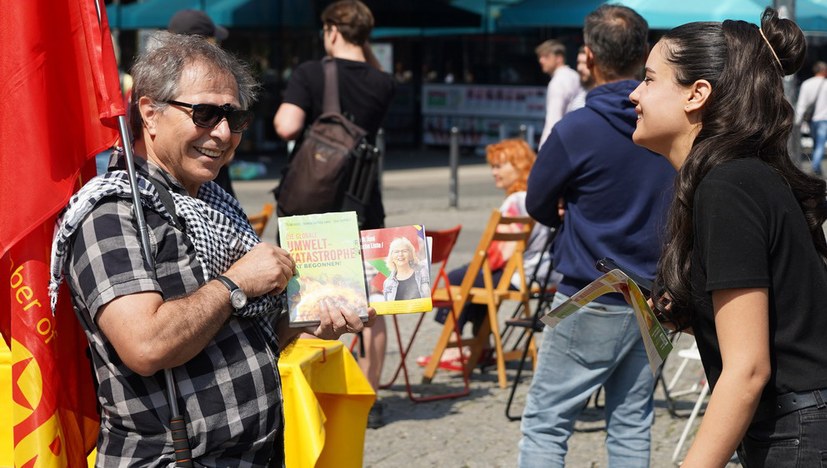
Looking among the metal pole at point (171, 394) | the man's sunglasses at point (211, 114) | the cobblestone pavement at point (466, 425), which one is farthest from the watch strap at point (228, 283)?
the cobblestone pavement at point (466, 425)

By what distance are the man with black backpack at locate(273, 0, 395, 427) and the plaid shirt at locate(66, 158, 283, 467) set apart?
305 centimetres

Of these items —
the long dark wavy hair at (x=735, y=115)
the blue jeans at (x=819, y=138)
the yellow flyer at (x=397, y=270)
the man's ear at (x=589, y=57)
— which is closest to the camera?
the long dark wavy hair at (x=735, y=115)

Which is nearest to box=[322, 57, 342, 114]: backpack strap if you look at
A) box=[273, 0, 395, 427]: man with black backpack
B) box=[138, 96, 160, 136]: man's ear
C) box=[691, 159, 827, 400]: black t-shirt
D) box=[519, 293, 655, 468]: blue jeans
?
box=[273, 0, 395, 427]: man with black backpack

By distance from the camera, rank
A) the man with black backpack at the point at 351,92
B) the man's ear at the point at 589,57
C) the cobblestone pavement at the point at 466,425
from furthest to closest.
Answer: the man with black backpack at the point at 351,92 → the cobblestone pavement at the point at 466,425 → the man's ear at the point at 589,57

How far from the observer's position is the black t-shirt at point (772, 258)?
220 cm

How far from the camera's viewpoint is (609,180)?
4070 mm

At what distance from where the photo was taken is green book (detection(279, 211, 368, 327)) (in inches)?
101

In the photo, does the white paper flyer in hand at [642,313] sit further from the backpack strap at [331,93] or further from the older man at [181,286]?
the backpack strap at [331,93]

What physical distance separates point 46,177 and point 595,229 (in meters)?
2.14

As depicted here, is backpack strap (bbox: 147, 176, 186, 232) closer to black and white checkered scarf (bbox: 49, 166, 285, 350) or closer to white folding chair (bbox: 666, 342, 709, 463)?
black and white checkered scarf (bbox: 49, 166, 285, 350)

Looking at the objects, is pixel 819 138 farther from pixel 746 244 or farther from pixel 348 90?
pixel 746 244

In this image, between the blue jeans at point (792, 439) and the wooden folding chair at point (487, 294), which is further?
the wooden folding chair at point (487, 294)

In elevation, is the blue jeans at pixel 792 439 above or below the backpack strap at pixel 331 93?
→ below

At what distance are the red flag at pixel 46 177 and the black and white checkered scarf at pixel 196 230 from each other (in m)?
0.11
